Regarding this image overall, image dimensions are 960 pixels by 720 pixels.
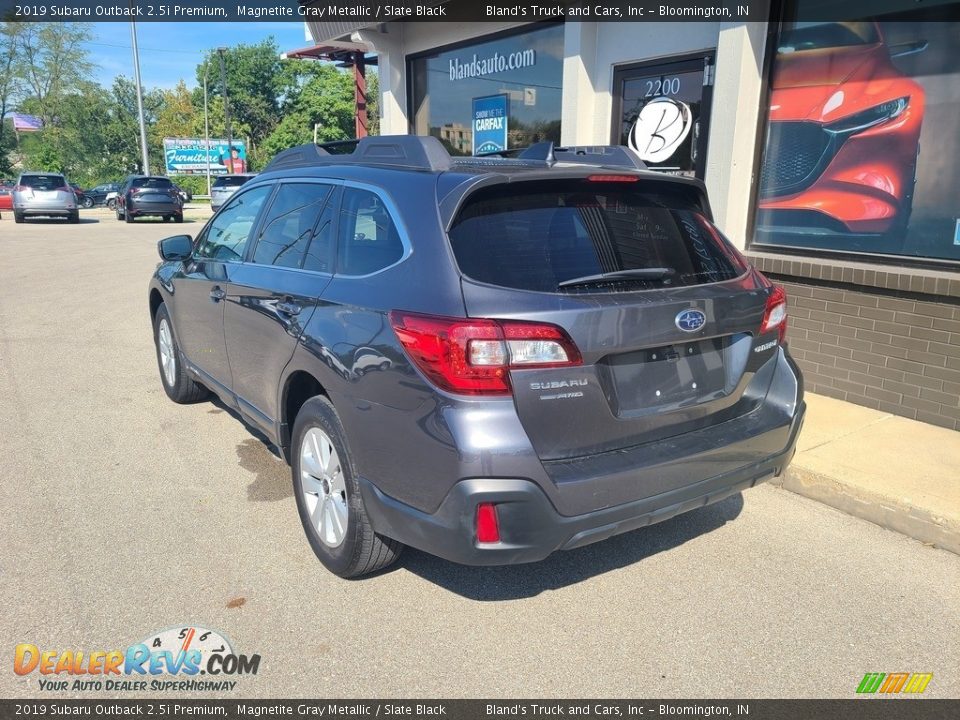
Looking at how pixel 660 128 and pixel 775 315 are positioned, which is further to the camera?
pixel 660 128

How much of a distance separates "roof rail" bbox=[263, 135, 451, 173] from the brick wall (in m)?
3.71

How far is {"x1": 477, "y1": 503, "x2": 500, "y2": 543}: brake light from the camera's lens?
253cm

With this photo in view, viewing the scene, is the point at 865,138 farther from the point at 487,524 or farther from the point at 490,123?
the point at 490,123

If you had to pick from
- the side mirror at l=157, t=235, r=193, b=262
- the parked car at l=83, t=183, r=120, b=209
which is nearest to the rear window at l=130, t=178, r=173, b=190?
the parked car at l=83, t=183, r=120, b=209

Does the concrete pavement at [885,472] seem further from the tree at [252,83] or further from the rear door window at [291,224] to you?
the tree at [252,83]

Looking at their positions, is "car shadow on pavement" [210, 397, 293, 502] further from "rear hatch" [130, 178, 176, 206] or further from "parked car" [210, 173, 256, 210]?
"rear hatch" [130, 178, 176, 206]

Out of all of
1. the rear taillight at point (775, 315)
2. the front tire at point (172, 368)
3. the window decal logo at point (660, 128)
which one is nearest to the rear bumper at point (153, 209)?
the front tire at point (172, 368)

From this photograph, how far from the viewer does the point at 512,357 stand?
2.54 meters

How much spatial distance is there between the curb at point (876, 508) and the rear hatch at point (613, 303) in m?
1.24

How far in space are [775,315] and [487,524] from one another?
1668 mm

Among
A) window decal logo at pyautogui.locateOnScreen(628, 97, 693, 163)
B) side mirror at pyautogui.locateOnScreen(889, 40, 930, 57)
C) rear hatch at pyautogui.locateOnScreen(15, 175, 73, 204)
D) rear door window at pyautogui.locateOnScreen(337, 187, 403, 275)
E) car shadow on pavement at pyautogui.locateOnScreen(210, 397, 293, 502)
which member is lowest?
car shadow on pavement at pyautogui.locateOnScreen(210, 397, 293, 502)

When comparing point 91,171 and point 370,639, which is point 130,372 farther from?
point 91,171

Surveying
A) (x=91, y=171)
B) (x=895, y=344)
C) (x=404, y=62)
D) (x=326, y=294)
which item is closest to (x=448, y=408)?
(x=326, y=294)

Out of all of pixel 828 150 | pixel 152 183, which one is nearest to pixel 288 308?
pixel 828 150
